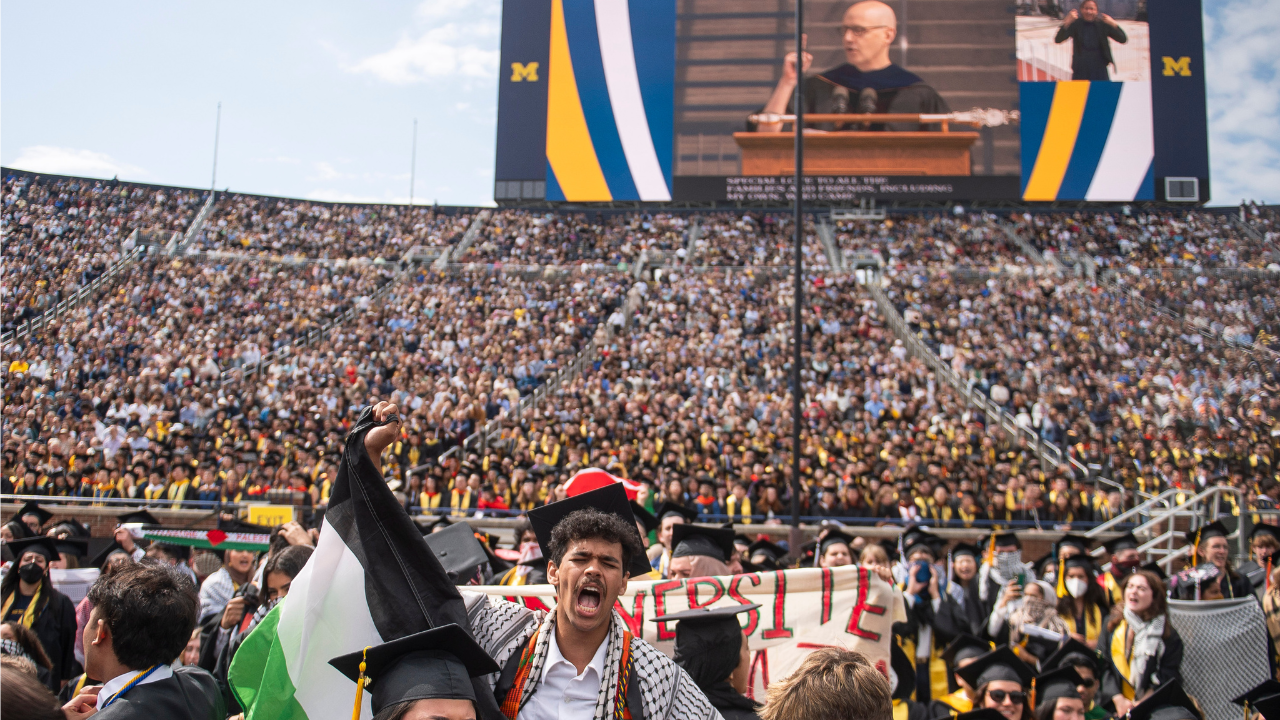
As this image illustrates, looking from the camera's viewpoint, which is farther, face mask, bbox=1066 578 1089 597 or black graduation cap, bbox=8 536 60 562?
face mask, bbox=1066 578 1089 597

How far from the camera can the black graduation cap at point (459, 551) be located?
428 centimetres

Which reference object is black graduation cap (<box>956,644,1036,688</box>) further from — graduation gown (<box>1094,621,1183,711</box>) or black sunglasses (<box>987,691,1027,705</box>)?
graduation gown (<box>1094,621,1183,711</box>)

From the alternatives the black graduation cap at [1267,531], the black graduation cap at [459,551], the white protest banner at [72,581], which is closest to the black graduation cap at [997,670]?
the black graduation cap at [459,551]

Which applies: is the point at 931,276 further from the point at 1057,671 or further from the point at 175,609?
the point at 175,609

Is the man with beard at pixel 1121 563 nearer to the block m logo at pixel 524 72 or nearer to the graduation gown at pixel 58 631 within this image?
the graduation gown at pixel 58 631

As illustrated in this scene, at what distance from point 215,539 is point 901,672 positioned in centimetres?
508

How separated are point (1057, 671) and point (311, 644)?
370cm

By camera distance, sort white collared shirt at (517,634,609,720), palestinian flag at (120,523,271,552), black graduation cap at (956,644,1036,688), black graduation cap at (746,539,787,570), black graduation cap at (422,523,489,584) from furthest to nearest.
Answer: black graduation cap at (746,539,787,570) < palestinian flag at (120,523,271,552) < black graduation cap at (956,644,1036,688) < black graduation cap at (422,523,489,584) < white collared shirt at (517,634,609,720)

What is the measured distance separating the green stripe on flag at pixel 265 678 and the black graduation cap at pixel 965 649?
3.77 meters

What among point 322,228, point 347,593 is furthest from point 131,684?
point 322,228

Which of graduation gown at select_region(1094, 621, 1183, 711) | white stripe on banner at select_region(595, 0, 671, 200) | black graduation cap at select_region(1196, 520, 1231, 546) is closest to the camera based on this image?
graduation gown at select_region(1094, 621, 1183, 711)

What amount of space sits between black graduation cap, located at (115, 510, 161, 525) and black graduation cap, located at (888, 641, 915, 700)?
7.23 meters

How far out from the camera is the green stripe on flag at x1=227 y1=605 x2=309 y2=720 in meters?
2.83

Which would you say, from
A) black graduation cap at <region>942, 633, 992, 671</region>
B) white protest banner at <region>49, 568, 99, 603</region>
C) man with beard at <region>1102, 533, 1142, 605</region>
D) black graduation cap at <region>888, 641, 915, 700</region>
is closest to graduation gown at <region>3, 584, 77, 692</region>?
white protest banner at <region>49, 568, 99, 603</region>
